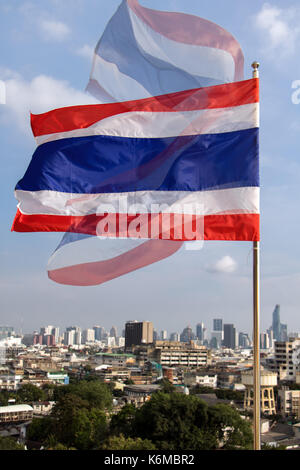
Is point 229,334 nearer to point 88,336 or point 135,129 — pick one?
point 88,336

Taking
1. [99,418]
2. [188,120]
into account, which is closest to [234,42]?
[188,120]

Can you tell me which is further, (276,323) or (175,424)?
(276,323)

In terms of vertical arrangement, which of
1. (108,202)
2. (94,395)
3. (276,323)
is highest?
(108,202)

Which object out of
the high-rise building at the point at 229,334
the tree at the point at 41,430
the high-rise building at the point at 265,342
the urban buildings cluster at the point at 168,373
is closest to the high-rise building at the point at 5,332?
the urban buildings cluster at the point at 168,373

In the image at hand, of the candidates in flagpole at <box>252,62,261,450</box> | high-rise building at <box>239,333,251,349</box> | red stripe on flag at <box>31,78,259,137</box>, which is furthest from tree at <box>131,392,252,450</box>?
high-rise building at <box>239,333,251,349</box>

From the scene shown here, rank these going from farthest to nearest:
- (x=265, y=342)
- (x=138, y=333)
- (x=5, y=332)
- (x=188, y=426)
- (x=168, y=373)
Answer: (x=265, y=342)
(x=5, y=332)
(x=138, y=333)
(x=168, y=373)
(x=188, y=426)

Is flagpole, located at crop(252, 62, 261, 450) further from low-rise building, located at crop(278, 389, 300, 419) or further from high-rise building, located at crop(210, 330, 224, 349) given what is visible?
high-rise building, located at crop(210, 330, 224, 349)

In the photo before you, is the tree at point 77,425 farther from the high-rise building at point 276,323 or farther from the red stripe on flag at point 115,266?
the high-rise building at point 276,323

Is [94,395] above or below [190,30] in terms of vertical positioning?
below

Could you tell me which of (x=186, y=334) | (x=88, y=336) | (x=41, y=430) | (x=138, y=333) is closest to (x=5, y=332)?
(x=88, y=336)
